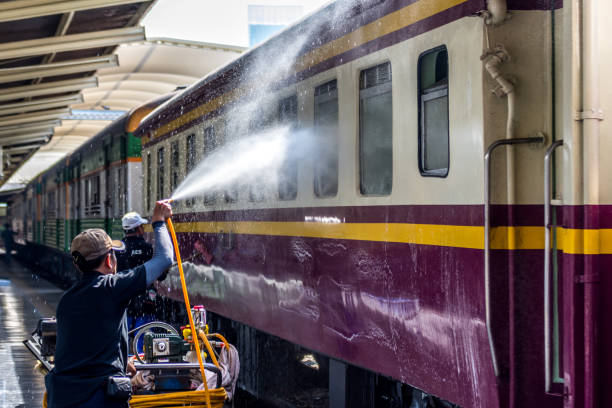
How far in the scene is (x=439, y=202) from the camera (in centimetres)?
448

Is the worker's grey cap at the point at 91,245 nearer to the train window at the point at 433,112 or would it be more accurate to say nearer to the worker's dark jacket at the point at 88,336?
the worker's dark jacket at the point at 88,336

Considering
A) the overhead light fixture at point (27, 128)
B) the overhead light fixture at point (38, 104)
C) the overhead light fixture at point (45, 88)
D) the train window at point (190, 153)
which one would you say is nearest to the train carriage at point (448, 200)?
the train window at point (190, 153)

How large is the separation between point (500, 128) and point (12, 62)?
11305 millimetres

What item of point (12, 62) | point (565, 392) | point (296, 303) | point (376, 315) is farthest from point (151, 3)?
point (565, 392)

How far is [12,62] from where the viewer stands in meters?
13.6

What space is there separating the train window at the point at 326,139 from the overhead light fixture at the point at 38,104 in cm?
1191

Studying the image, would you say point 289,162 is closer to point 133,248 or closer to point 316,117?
point 316,117

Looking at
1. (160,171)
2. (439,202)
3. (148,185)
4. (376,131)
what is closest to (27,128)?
(148,185)

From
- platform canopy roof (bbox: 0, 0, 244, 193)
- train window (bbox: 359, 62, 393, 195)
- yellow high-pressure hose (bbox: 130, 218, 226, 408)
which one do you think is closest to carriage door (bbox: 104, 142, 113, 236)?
platform canopy roof (bbox: 0, 0, 244, 193)

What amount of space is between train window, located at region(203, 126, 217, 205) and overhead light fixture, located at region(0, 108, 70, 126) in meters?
11.1

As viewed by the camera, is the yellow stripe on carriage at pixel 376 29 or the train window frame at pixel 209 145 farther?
the train window frame at pixel 209 145

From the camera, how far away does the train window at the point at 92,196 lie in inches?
727

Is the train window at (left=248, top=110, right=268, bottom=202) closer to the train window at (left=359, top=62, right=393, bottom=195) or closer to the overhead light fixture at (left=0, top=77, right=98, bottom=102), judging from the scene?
the train window at (left=359, top=62, right=393, bottom=195)

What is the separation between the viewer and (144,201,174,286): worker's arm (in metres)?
4.16
